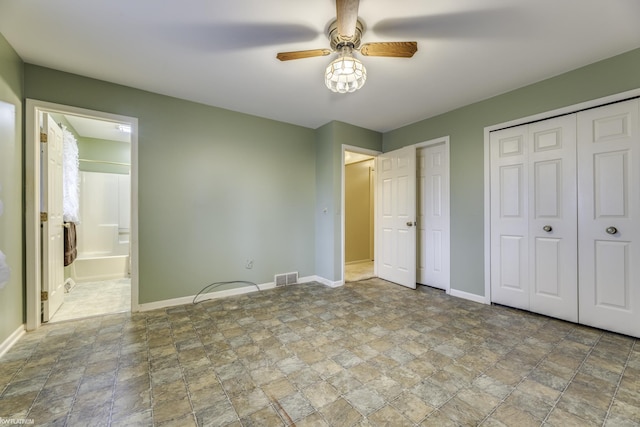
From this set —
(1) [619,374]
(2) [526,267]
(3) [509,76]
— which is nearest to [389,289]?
(2) [526,267]

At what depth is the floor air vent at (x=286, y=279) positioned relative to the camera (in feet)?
12.6

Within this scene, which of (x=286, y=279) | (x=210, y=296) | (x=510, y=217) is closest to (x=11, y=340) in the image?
(x=210, y=296)

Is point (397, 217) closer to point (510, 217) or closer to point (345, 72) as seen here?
point (510, 217)

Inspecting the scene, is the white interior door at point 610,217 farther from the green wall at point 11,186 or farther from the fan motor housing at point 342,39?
the green wall at point 11,186

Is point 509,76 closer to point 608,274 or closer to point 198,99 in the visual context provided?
point 608,274

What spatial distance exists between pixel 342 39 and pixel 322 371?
2350mm

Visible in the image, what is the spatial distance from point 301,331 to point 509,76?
329 cm

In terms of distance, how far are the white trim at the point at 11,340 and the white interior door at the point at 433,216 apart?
4.51m

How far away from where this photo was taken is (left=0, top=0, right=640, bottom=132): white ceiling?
1788 mm

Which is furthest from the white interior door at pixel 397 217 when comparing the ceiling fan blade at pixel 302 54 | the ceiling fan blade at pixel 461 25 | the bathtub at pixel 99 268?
the bathtub at pixel 99 268

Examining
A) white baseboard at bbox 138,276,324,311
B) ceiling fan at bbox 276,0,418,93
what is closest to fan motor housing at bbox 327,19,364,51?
ceiling fan at bbox 276,0,418,93

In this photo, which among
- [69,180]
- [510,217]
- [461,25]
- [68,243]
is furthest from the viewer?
[69,180]

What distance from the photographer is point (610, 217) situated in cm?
238

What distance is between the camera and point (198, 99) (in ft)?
10.5
